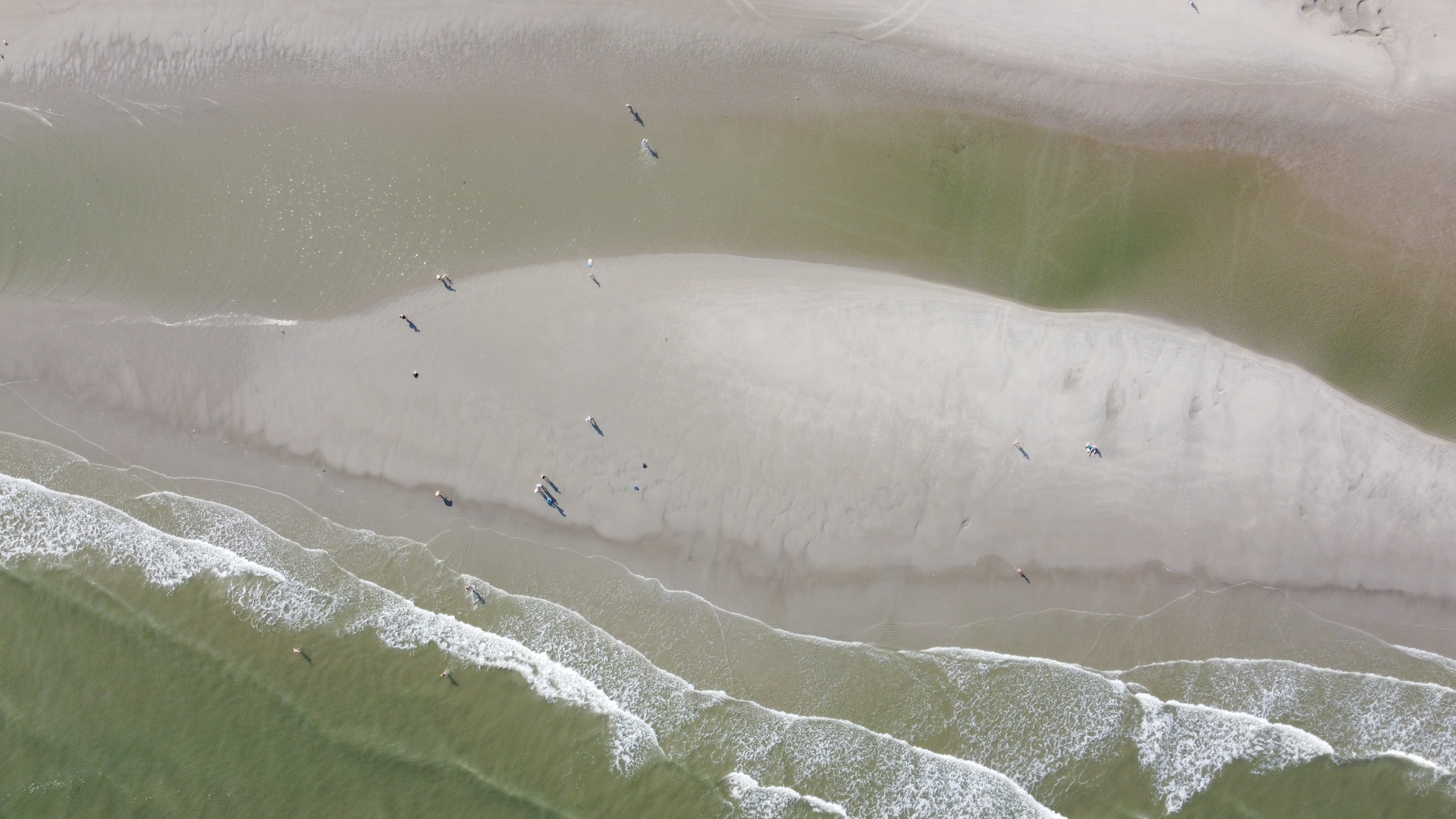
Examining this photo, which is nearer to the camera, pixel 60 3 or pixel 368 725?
pixel 368 725

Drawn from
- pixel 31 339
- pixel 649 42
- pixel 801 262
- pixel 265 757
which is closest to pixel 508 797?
pixel 265 757

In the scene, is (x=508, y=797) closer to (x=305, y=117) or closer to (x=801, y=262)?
(x=801, y=262)

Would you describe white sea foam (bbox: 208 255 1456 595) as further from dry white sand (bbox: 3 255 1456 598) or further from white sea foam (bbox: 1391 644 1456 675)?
white sea foam (bbox: 1391 644 1456 675)

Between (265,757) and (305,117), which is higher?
(305,117)

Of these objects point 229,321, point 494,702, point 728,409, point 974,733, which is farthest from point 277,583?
point 974,733

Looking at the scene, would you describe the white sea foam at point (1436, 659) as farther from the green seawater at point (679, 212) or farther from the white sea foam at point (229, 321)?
the white sea foam at point (229, 321)

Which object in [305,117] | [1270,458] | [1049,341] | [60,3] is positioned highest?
[60,3]
